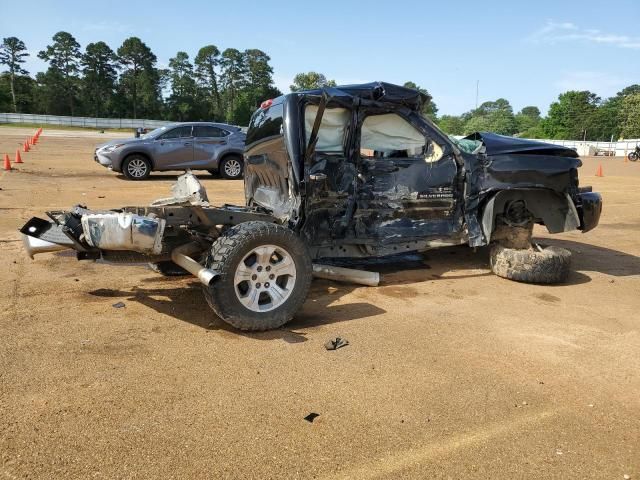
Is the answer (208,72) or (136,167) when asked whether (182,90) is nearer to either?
(208,72)

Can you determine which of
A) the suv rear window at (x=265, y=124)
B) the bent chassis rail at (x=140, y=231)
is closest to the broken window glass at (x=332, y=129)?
the suv rear window at (x=265, y=124)

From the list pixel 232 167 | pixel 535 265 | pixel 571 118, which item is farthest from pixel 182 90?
pixel 535 265

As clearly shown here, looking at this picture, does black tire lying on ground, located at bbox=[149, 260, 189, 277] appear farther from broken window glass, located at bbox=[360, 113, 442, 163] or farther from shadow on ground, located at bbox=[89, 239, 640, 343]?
broken window glass, located at bbox=[360, 113, 442, 163]

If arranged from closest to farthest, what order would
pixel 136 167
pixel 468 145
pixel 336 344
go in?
pixel 336 344 < pixel 468 145 < pixel 136 167

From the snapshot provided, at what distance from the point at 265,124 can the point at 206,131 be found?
31.7ft

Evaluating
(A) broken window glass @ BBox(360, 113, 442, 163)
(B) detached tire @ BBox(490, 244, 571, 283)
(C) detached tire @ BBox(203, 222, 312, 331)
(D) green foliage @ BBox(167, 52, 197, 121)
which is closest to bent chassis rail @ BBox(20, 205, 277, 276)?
(C) detached tire @ BBox(203, 222, 312, 331)

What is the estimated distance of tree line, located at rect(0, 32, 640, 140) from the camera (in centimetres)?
8225

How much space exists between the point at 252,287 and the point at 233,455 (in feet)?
5.62

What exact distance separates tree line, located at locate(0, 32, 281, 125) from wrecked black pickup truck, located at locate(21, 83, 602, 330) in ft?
259

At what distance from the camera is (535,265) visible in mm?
5590

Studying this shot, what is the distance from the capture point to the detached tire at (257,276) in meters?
3.97

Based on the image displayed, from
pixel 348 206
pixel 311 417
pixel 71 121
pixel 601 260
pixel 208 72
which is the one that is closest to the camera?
pixel 311 417

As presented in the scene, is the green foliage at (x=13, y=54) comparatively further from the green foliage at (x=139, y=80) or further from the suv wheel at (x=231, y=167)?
the suv wheel at (x=231, y=167)

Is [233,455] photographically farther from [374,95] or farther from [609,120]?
[609,120]
